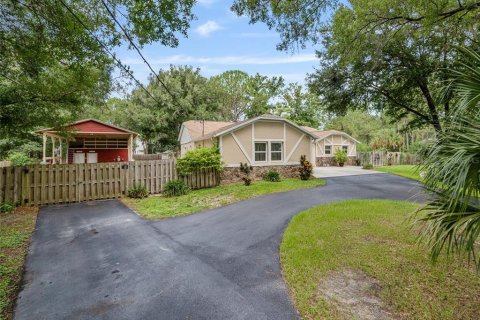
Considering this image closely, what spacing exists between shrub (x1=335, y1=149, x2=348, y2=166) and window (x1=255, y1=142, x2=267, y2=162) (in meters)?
13.7

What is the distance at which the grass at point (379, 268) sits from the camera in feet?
10.3

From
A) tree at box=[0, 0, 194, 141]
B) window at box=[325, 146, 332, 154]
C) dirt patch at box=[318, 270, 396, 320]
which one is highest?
tree at box=[0, 0, 194, 141]

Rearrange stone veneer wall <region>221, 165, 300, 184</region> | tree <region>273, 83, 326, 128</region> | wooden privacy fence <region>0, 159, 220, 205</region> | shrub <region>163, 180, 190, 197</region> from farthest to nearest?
tree <region>273, 83, 326, 128</region> < stone veneer wall <region>221, 165, 300, 184</region> < shrub <region>163, 180, 190, 197</region> < wooden privacy fence <region>0, 159, 220, 205</region>

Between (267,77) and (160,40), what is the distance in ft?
99.8

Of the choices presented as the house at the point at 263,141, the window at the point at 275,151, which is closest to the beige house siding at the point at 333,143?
the house at the point at 263,141

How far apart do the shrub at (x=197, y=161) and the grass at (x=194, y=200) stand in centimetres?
115

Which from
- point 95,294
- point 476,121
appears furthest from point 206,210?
point 476,121

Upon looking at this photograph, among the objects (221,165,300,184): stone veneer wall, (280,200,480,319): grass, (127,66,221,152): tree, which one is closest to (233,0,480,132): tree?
(280,200,480,319): grass

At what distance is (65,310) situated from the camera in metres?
3.13

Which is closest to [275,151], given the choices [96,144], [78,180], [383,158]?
[78,180]

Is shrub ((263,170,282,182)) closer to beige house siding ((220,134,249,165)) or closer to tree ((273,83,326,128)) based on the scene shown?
beige house siding ((220,134,249,165))

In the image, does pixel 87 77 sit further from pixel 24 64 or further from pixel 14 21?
pixel 14 21

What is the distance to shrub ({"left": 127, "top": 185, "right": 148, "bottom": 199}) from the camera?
1055cm

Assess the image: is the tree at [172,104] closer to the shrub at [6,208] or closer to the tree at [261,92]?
the tree at [261,92]
